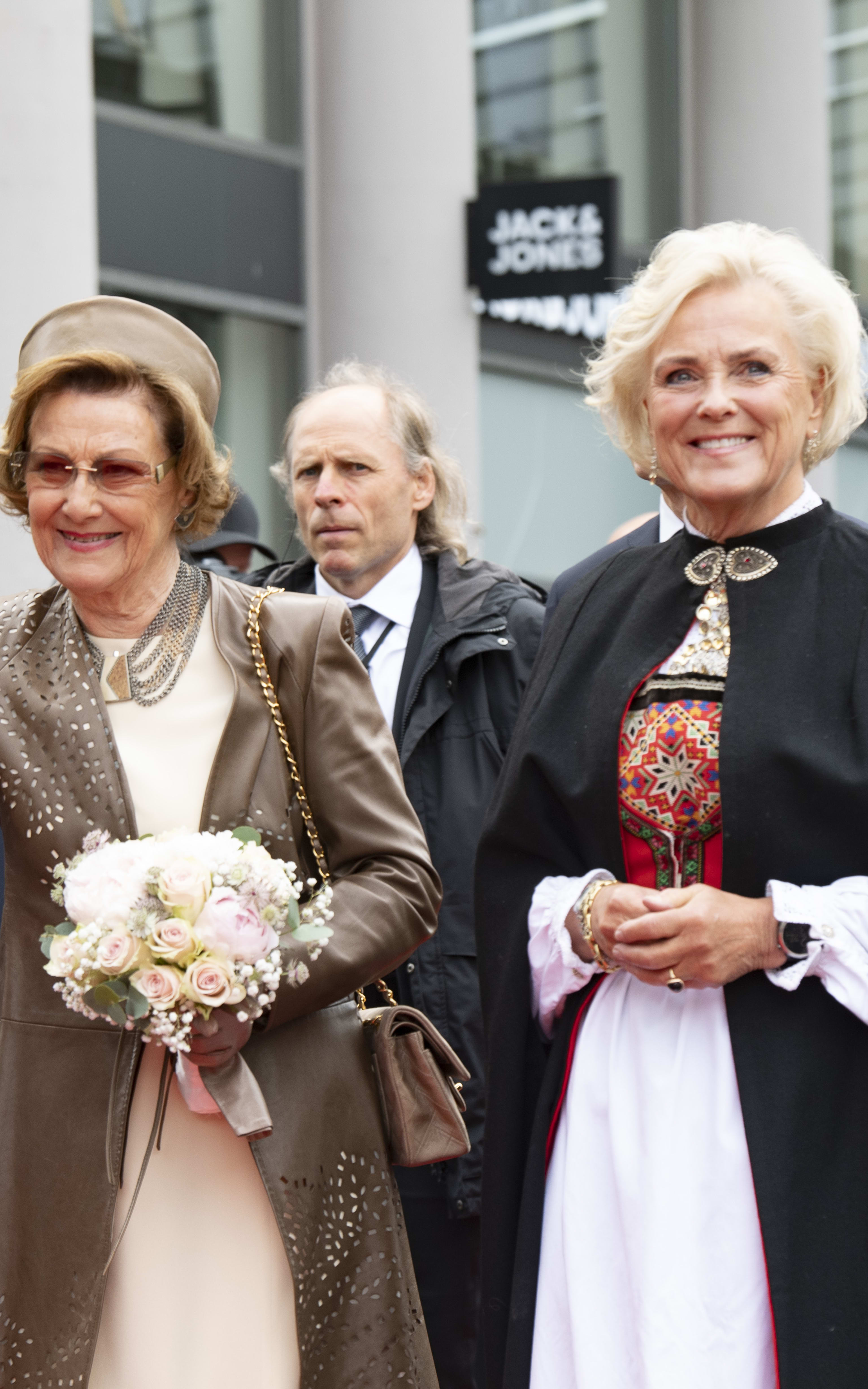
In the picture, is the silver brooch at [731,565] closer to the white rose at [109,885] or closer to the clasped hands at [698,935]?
the clasped hands at [698,935]

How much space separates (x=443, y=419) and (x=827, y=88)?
630 cm

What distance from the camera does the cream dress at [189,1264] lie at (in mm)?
2863

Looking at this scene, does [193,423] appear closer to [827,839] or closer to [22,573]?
[827,839]

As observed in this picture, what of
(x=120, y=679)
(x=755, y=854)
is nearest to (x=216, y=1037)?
(x=120, y=679)

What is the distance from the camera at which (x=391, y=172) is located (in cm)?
1094

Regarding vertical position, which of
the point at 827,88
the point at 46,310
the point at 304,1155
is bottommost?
the point at 304,1155

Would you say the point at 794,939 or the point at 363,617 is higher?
the point at 363,617

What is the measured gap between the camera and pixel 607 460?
14.3 m

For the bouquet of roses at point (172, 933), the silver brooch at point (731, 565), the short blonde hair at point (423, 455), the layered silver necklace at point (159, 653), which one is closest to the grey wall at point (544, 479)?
the short blonde hair at point (423, 455)

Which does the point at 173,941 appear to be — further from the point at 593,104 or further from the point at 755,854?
the point at 593,104

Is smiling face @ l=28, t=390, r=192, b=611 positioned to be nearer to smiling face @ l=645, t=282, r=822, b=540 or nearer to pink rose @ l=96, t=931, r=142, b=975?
pink rose @ l=96, t=931, r=142, b=975

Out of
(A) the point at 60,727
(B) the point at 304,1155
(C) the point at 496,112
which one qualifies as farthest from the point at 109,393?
(C) the point at 496,112

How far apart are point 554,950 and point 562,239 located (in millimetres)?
9129

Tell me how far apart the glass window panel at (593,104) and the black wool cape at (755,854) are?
1056cm
